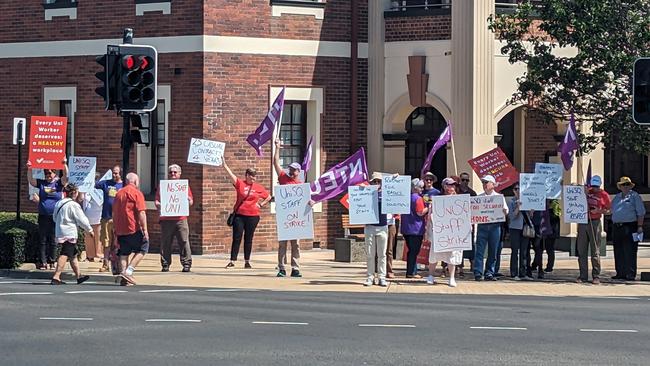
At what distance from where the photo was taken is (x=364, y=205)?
1975 centimetres

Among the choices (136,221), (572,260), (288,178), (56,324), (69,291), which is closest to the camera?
(56,324)

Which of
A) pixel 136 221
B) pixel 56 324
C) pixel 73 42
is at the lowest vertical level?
pixel 56 324

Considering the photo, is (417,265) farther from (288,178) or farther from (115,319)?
(115,319)

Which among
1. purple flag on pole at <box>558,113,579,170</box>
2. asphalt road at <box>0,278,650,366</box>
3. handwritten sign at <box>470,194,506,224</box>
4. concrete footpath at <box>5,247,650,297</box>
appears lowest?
asphalt road at <box>0,278,650,366</box>

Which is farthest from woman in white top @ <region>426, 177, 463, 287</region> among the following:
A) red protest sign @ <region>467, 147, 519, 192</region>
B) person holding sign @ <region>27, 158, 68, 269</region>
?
person holding sign @ <region>27, 158, 68, 269</region>

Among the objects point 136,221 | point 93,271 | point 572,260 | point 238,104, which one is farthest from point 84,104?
point 572,260

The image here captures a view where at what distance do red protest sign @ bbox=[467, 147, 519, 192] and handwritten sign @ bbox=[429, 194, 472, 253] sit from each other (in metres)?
1.79

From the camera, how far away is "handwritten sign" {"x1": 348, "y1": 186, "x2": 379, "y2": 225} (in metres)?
19.7

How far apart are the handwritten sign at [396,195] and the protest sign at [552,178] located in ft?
8.15

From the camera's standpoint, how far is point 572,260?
2491 cm

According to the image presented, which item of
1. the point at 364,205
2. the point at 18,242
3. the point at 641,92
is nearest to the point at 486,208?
the point at 364,205

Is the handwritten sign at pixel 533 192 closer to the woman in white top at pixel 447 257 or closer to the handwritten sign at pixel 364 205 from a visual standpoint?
the woman in white top at pixel 447 257

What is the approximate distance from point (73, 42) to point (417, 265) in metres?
9.45

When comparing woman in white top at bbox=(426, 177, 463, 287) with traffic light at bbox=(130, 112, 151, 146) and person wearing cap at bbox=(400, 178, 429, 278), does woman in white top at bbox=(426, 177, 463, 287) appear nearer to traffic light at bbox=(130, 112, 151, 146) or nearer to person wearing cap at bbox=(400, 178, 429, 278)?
person wearing cap at bbox=(400, 178, 429, 278)
